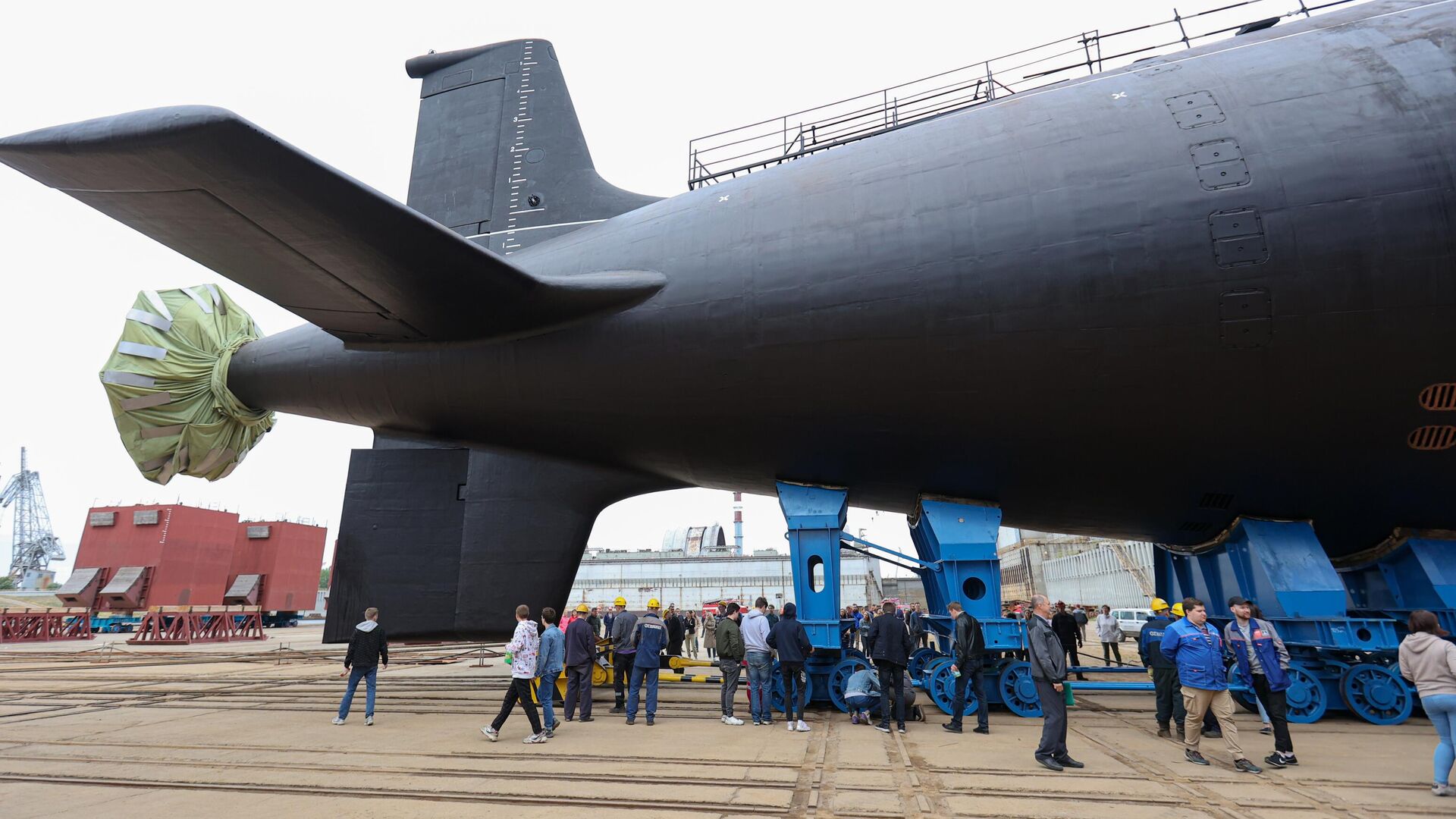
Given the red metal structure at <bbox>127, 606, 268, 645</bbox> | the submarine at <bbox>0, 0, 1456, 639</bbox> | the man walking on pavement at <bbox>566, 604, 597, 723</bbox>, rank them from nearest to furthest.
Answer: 1. the submarine at <bbox>0, 0, 1456, 639</bbox>
2. the man walking on pavement at <bbox>566, 604, 597, 723</bbox>
3. the red metal structure at <bbox>127, 606, 268, 645</bbox>

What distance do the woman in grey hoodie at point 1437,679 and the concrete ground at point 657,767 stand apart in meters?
0.25

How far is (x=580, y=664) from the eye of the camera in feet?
29.8

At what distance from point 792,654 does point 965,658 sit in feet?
6.20

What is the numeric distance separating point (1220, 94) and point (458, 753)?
9612mm

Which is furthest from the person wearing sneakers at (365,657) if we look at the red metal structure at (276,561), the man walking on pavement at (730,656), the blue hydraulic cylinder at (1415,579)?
the red metal structure at (276,561)

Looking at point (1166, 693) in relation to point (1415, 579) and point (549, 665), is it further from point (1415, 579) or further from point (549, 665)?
point (549, 665)

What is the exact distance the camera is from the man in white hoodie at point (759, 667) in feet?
28.5

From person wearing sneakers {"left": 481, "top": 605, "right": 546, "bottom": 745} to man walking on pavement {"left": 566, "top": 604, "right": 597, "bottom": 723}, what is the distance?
87cm

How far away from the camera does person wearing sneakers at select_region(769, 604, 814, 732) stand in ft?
27.5

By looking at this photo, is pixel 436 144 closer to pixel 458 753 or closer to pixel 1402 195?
pixel 458 753

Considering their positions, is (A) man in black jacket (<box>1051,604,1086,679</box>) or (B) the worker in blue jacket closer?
(B) the worker in blue jacket

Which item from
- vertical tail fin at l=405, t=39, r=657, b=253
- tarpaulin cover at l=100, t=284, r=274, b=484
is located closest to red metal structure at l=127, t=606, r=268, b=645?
tarpaulin cover at l=100, t=284, r=274, b=484

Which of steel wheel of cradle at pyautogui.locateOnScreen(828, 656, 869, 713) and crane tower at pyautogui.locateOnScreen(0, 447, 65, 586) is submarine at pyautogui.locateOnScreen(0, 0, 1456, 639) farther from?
crane tower at pyautogui.locateOnScreen(0, 447, 65, 586)

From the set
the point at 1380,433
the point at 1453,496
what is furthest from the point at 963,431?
the point at 1453,496
